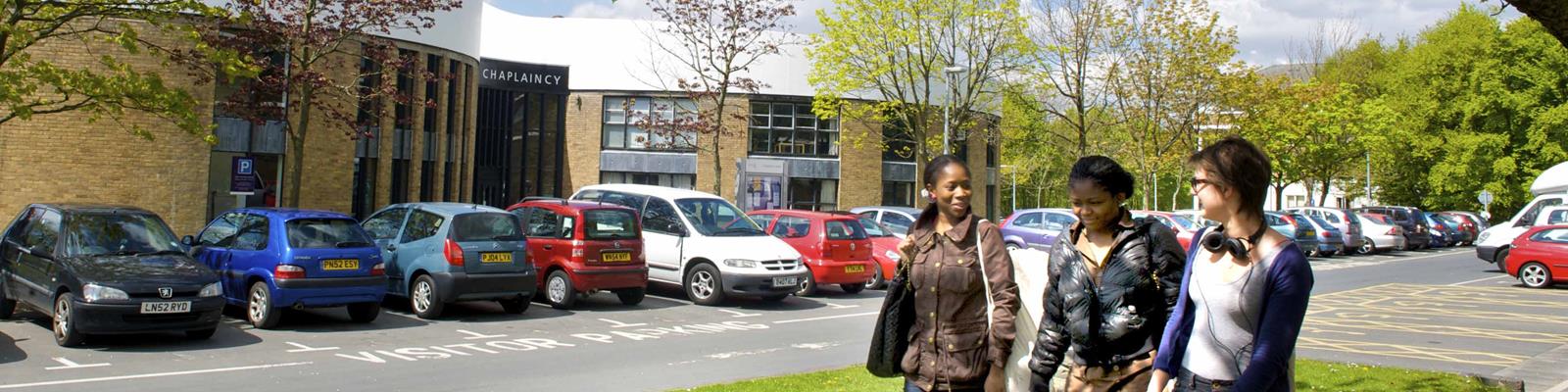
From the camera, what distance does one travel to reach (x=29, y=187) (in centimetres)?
2025

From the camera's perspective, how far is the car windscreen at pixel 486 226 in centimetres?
1403

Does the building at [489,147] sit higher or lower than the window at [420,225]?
higher

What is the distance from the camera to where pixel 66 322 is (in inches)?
423

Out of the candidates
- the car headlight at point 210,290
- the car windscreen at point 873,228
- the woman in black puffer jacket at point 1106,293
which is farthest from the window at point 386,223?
the woman in black puffer jacket at point 1106,293

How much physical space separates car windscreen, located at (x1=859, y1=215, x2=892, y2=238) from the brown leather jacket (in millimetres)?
15570

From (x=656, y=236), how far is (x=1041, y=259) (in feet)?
41.8

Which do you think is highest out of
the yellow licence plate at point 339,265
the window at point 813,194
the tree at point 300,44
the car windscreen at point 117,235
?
the tree at point 300,44

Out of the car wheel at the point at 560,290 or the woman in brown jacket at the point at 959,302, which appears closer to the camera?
the woman in brown jacket at the point at 959,302

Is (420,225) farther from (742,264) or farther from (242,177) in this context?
(242,177)

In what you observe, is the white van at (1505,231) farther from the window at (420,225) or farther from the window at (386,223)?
the window at (386,223)

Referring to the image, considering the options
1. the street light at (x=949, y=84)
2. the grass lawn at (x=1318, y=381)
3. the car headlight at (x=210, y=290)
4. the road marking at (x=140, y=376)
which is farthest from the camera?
the street light at (x=949, y=84)

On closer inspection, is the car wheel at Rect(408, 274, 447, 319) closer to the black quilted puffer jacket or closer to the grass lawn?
the grass lawn

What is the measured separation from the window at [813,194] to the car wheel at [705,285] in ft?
79.0

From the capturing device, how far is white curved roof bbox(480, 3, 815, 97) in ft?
130
